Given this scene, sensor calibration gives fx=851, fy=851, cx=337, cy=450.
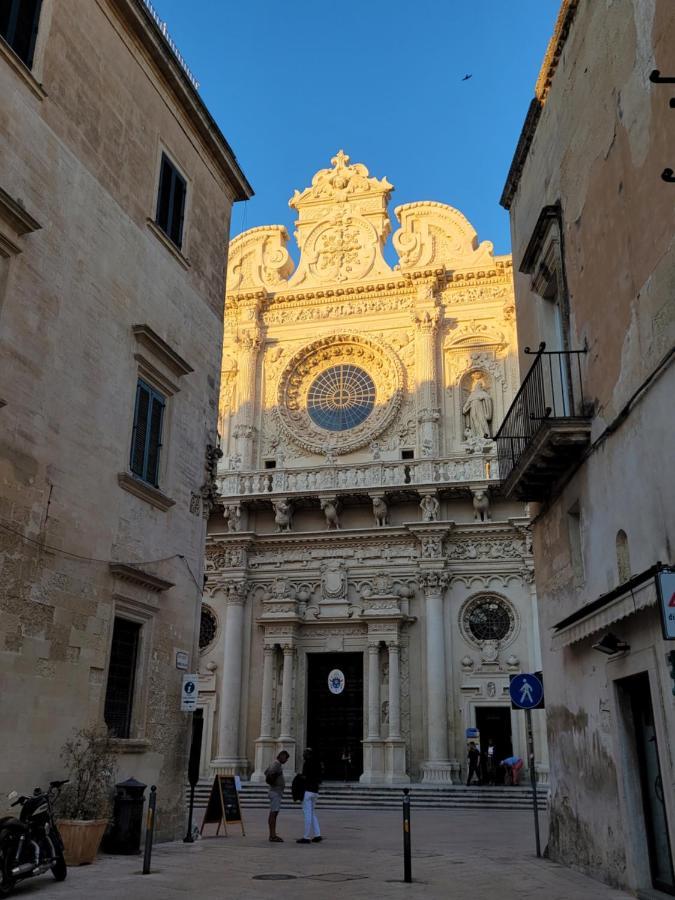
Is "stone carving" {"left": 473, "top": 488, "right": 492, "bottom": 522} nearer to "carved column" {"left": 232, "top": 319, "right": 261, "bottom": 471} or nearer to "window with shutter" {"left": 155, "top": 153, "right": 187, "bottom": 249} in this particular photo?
"carved column" {"left": 232, "top": 319, "right": 261, "bottom": 471}

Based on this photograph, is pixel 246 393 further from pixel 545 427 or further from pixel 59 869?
pixel 59 869

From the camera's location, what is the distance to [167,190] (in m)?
14.8

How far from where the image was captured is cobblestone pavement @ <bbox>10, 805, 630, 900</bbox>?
8.50 meters

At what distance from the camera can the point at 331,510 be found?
1139 inches

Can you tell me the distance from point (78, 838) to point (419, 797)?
52.5 feet

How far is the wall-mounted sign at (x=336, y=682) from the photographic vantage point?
2766cm

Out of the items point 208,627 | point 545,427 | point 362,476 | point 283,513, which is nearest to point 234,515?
point 283,513

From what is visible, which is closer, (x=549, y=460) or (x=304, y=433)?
(x=549, y=460)

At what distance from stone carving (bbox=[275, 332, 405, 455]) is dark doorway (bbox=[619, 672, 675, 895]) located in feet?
73.9

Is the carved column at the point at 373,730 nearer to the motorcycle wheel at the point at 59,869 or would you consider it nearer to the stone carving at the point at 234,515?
the stone carving at the point at 234,515

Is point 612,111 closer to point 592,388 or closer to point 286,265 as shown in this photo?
point 592,388


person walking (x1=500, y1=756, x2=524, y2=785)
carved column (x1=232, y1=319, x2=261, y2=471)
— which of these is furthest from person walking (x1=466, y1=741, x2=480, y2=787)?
carved column (x1=232, y1=319, x2=261, y2=471)

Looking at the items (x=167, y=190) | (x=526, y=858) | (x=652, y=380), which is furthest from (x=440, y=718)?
(x=652, y=380)

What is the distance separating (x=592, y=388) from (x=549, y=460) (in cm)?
112
